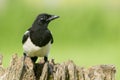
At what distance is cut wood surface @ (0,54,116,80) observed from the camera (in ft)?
27.2

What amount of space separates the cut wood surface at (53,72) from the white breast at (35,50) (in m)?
0.66

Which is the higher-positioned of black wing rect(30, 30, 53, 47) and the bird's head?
the bird's head

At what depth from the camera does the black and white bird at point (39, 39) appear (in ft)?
30.6

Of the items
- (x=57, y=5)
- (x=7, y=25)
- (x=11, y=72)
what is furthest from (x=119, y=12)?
(x=11, y=72)

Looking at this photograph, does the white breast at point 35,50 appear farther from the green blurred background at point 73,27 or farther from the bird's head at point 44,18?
the green blurred background at point 73,27

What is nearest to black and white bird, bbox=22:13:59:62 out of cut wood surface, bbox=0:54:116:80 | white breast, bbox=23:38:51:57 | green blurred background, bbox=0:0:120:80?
white breast, bbox=23:38:51:57

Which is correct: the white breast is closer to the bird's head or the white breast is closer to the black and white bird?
the black and white bird

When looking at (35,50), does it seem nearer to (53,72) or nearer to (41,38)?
(41,38)

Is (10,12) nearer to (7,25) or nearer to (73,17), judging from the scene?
(7,25)

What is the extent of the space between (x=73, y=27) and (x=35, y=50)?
20.5ft

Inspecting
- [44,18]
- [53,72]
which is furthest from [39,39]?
[53,72]

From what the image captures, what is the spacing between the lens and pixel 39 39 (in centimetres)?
936

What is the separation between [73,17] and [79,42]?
22.8 inches

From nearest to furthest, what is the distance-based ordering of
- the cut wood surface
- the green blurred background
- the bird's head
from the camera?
the cut wood surface → the bird's head → the green blurred background
